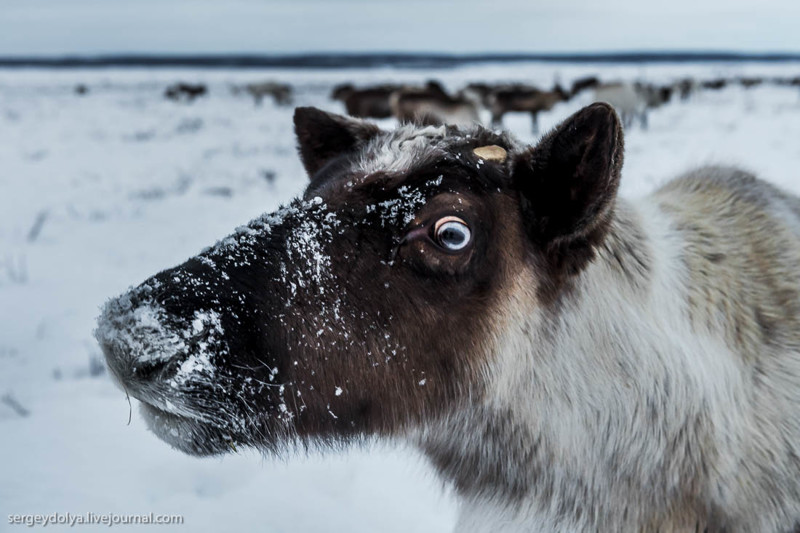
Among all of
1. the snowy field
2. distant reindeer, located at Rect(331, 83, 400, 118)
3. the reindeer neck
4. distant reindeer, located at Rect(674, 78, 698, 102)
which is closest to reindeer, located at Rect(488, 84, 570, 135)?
distant reindeer, located at Rect(331, 83, 400, 118)

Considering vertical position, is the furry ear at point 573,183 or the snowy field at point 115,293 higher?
the furry ear at point 573,183

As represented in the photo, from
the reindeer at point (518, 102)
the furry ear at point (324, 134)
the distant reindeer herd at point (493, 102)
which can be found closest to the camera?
the furry ear at point (324, 134)

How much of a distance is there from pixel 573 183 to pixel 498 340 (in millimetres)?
502

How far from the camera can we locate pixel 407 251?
1874 millimetres

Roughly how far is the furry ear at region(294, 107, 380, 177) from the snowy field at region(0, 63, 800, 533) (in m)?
1.13

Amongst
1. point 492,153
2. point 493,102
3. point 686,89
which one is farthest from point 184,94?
point 492,153

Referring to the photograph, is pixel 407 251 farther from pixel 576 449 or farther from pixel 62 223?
pixel 62 223

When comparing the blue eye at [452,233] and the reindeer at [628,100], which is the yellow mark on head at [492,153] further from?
the reindeer at [628,100]

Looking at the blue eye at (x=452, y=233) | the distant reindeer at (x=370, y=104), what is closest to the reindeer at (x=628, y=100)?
the distant reindeer at (x=370, y=104)

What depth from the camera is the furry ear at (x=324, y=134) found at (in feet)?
7.86

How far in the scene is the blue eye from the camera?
1.84 meters

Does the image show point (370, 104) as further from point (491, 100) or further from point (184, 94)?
point (184, 94)

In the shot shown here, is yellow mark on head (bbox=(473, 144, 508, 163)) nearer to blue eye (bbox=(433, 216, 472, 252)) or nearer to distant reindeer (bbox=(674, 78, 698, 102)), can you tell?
blue eye (bbox=(433, 216, 472, 252))

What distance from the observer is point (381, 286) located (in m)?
1.87
